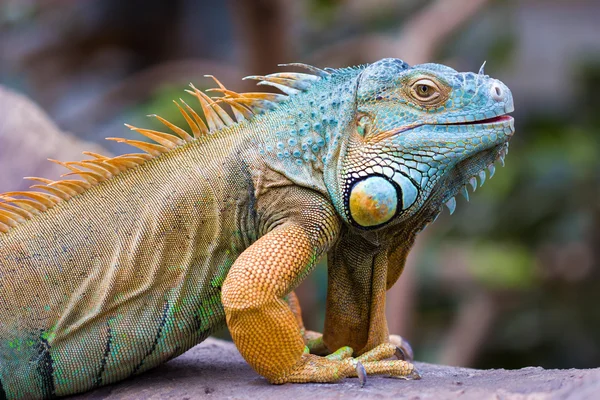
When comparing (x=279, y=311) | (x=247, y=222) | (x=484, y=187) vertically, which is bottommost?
(x=484, y=187)

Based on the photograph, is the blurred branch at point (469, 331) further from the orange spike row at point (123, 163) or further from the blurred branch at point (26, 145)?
the orange spike row at point (123, 163)

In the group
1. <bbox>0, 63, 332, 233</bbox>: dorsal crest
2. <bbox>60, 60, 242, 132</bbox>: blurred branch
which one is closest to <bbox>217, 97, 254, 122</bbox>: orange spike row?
<bbox>0, 63, 332, 233</bbox>: dorsal crest

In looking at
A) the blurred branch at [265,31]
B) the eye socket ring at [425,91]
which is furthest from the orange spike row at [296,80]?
the blurred branch at [265,31]

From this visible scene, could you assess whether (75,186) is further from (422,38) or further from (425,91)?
(422,38)

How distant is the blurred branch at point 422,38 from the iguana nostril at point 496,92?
16.8ft

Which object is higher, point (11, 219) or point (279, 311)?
point (11, 219)

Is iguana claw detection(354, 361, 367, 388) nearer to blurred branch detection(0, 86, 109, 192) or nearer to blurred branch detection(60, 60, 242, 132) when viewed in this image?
blurred branch detection(0, 86, 109, 192)

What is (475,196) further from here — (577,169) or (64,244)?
(64,244)

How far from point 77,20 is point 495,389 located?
15.4m

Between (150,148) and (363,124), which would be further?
(150,148)

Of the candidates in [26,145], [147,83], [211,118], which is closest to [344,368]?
[211,118]

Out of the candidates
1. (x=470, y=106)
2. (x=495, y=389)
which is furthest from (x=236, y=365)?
(x=470, y=106)

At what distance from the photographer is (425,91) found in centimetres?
→ 345

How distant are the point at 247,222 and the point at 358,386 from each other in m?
1.02
